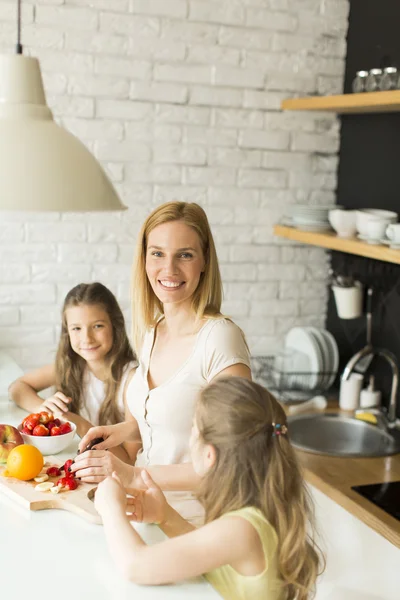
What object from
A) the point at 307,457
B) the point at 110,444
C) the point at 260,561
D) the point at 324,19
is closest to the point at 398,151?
the point at 324,19

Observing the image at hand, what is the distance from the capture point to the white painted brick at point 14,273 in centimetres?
298

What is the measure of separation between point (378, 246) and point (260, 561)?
1.58 meters

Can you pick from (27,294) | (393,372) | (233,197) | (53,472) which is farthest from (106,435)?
(233,197)

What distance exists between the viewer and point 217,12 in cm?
307

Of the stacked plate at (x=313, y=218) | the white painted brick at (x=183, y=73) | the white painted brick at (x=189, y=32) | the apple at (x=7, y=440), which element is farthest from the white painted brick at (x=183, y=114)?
the apple at (x=7, y=440)

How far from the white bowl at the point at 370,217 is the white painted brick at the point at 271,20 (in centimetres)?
88

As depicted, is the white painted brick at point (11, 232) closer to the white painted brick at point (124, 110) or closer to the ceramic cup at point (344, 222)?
the white painted brick at point (124, 110)

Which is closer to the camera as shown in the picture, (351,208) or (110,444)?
(110,444)

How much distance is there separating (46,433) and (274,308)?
173 cm

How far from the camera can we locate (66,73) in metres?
2.92

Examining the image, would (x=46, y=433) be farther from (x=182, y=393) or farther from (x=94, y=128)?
(x=94, y=128)

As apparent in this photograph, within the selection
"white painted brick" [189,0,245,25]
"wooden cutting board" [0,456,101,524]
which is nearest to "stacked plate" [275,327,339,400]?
"white painted brick" [189,0,245,25]

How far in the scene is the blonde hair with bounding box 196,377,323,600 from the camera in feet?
4.43

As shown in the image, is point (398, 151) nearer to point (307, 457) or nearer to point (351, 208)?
point (351, 208)
